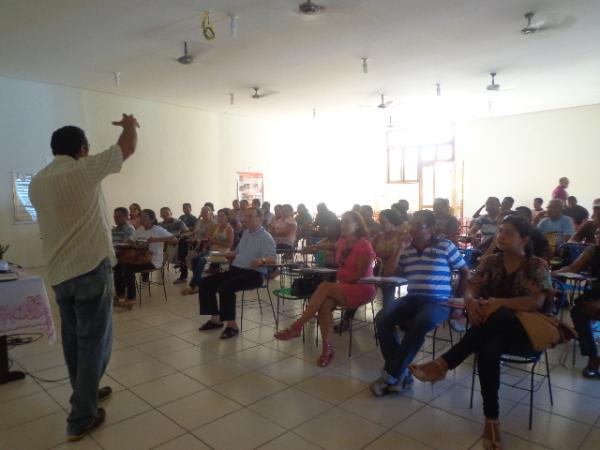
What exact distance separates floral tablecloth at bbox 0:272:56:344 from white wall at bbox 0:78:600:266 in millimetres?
5143

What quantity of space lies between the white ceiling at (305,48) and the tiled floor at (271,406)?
137 inches

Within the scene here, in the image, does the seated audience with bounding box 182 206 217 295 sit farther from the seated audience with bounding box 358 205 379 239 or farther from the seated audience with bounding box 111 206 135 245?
the seated audience with bounding box 358 205 379 239

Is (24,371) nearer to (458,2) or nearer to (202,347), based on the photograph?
(202,347)

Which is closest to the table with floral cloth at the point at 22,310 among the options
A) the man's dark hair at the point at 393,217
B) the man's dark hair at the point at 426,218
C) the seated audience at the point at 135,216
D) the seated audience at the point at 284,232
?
the man's dark hair at the point at 426,218

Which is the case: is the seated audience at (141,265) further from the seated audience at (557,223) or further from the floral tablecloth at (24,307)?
the seated audience at (557,223)

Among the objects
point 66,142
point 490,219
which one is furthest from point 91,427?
point 490,219

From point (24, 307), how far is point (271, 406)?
5.80ft

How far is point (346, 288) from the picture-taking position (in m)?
3.20

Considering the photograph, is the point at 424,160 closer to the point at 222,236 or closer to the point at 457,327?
the point at 222,236

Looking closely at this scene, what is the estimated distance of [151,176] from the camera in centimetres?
856

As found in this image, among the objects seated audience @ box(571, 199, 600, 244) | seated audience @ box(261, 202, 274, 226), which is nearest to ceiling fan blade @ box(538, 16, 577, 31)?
seated audience @ box(571, 199, 600, 244)

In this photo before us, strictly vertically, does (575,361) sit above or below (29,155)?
below

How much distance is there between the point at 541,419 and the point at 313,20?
4348 mm

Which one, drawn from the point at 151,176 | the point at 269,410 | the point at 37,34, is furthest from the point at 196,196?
the point at 269,410
